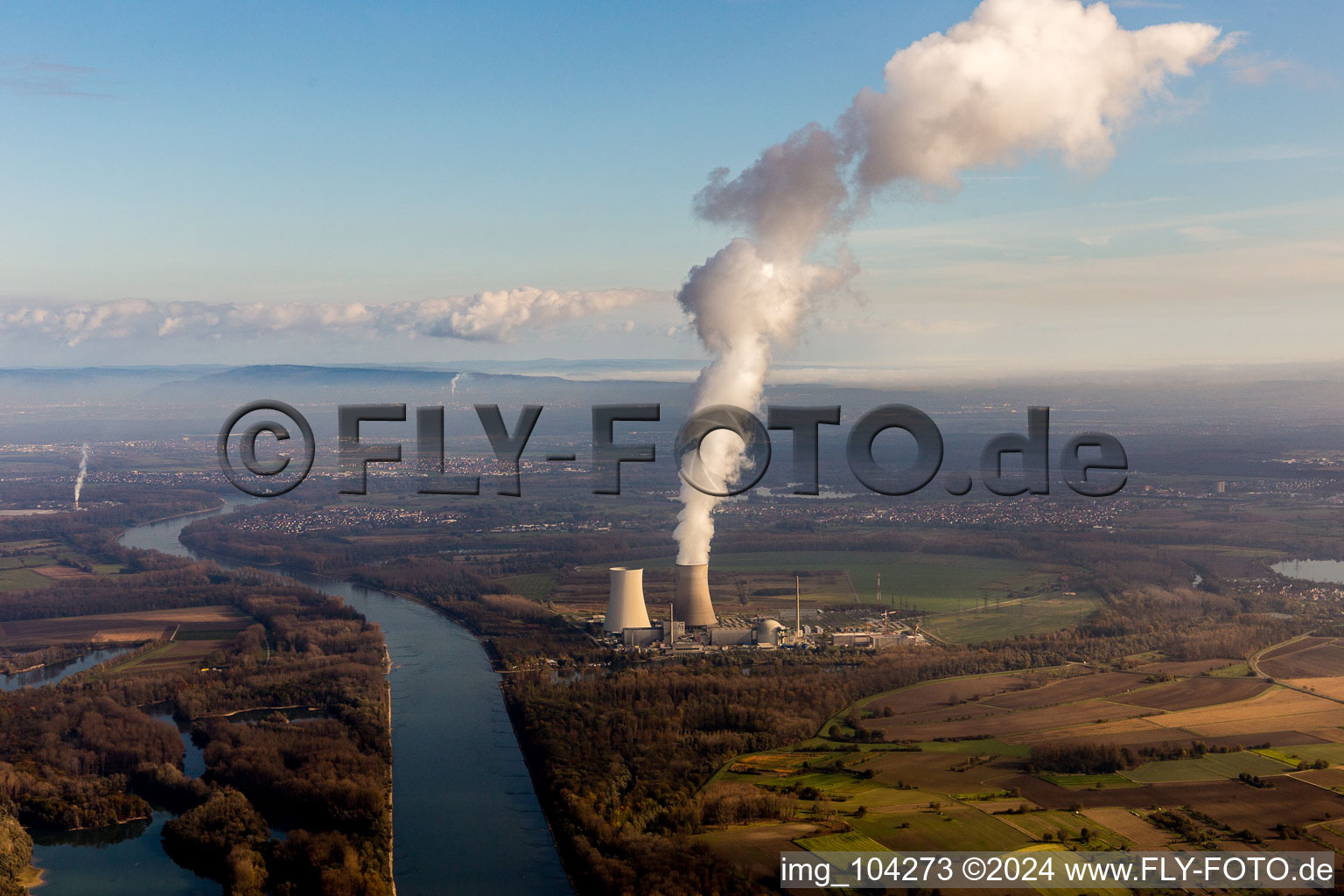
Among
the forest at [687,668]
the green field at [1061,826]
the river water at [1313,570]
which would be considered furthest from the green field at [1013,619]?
the green field at [1061,826]

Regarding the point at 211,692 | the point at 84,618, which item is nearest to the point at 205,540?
the point at 84,618

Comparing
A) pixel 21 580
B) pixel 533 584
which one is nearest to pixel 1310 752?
pixel 533 584

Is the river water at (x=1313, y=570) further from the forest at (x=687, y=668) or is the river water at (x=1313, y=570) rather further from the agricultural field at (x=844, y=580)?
the agricultural field at (x=844, y=580)

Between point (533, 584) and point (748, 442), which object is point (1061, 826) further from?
point (533, 584)

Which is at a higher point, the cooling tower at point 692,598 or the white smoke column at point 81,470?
the white smoke column at point 81,470

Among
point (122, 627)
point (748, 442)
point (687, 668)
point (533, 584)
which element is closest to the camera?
point (748, 442)

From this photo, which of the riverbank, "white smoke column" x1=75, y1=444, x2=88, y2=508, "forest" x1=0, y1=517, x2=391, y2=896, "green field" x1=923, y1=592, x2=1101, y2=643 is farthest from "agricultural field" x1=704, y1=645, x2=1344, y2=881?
"white smoke column" x1=75, y1=444, x2=88, y2=508

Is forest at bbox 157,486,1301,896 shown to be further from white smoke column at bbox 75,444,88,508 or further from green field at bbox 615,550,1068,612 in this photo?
white smoke column at bbox 75,444,88,508
